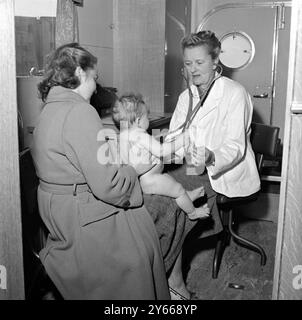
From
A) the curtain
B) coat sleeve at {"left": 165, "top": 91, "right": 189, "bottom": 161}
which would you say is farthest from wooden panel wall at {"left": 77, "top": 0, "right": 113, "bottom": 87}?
coat sleeve at {"left": 165, "top": 91, "right": 189, "bottom": 161}

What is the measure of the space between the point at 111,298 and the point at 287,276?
64 centimetres

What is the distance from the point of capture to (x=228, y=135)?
2.05 metres

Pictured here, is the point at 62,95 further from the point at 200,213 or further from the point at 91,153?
the point at 200,213

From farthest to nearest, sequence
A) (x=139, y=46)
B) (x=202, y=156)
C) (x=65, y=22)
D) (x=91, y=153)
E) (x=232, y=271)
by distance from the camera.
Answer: (x=139, y=46) → (x=232, y=271) → (x=65, y=22) → (x=202, y=156) → (x=91, y=153)

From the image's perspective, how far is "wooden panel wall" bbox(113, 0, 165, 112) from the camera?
10.9ft

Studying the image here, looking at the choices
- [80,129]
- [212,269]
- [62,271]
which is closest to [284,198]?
[80,129]

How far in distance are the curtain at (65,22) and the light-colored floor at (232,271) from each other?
1.43 meters

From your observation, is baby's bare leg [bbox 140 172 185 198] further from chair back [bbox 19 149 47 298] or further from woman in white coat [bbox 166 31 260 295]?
chair back [bbox 19 149 47 298]

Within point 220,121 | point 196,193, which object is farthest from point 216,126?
point 196,193

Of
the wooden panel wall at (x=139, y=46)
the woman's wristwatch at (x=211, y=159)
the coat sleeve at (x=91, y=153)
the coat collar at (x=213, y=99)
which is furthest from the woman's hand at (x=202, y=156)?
the wooden panel wall at (x=139, y=46)

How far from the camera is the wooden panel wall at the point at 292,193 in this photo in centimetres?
124

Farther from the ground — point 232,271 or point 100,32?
point 100,32

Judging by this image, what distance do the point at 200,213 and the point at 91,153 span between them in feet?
2.38
